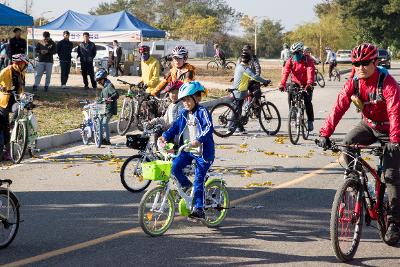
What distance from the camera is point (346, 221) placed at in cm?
684

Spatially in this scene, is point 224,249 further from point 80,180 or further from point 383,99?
point 80,180

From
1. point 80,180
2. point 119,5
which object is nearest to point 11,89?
point 80,180

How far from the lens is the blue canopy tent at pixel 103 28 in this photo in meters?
37.3

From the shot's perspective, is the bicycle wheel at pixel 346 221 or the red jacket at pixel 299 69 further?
the red jacket at pixel 299 69

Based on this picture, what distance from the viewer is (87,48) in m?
27.9

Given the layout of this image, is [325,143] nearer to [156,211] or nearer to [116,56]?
[156,211]

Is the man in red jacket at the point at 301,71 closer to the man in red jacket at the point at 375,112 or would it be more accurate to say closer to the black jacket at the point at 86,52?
the man in red jacket at the point at 375,112

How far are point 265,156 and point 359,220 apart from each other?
22.8 ft

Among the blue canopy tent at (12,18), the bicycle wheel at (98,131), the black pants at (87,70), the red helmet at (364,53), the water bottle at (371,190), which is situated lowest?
the bicycle wheel at (98,131)

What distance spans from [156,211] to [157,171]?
0.44 metres

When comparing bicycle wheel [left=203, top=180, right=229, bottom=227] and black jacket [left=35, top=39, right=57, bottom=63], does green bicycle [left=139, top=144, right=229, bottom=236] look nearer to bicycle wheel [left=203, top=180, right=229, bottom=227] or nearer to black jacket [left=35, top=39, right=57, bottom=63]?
bicycle wheel [left=203, top=180, right=229, bottom=227]

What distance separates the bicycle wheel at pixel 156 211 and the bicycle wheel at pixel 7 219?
1215 millimetres

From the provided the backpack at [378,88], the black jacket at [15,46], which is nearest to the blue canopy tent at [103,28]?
the black jacket at [15,46]

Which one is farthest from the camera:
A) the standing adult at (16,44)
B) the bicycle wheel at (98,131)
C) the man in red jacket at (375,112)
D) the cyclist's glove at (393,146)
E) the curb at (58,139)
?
the standing adult at (16,44)
